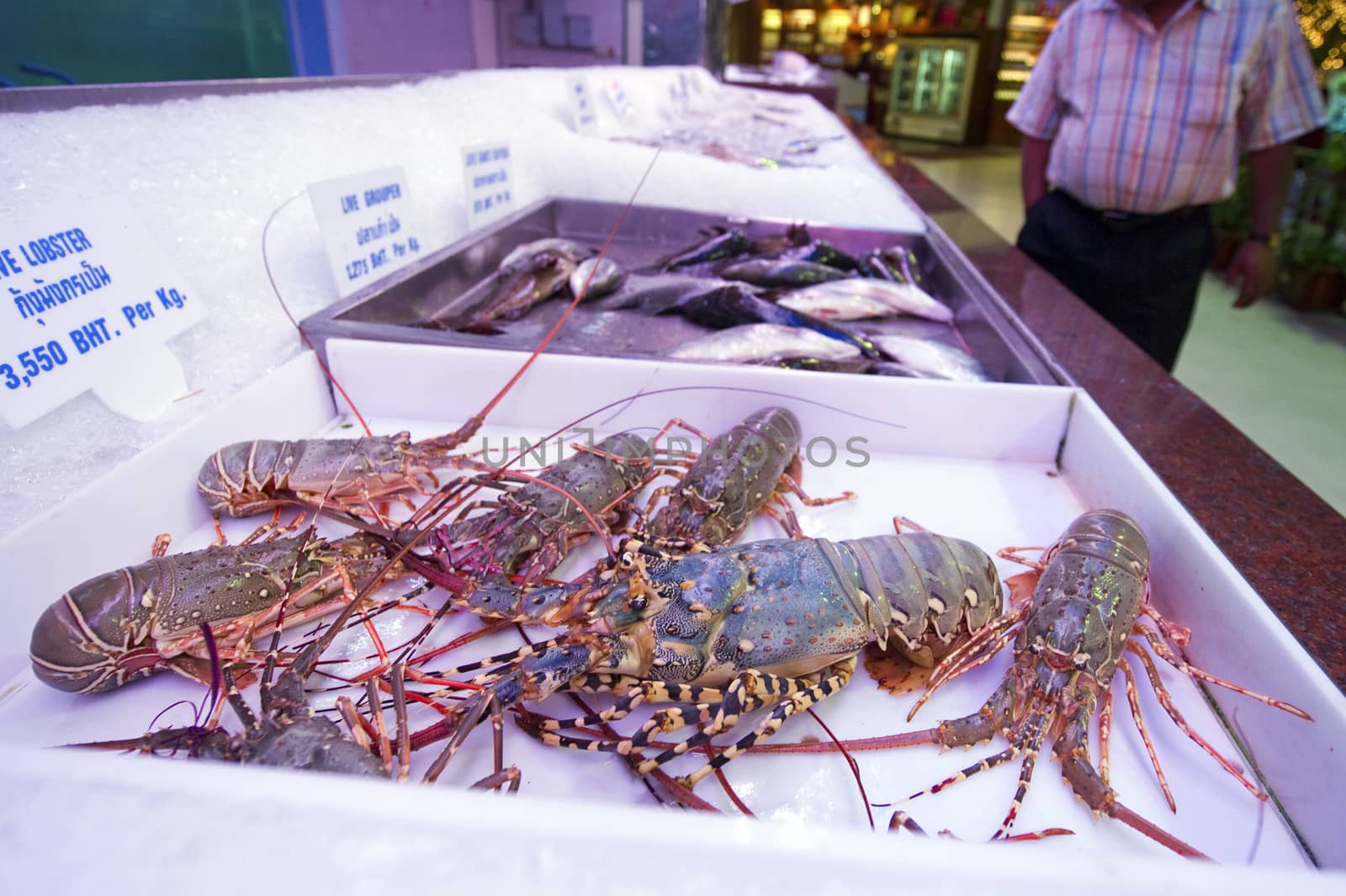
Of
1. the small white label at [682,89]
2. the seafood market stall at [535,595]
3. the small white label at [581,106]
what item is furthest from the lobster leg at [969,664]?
the small white label at [682,89]

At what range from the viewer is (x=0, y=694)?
985 mm

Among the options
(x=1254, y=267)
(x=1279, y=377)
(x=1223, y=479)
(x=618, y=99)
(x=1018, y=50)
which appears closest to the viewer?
(x=1223, y=479)

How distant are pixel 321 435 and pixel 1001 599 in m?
1.50

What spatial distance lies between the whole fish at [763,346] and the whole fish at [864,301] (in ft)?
0.93

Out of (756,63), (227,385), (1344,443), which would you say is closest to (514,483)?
(227,385)

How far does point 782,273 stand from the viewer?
2498 mm

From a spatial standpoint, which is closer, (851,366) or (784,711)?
(784,711)

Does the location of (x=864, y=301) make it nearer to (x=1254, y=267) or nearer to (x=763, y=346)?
(x=763, y=346)

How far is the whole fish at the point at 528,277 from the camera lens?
86.4 inches

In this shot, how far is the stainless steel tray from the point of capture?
5.53 ft

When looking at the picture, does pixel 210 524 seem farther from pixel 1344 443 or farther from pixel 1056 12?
pixel 1056 12

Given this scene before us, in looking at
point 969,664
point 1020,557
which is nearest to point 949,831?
point 969,664

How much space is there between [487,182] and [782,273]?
1.10 meters

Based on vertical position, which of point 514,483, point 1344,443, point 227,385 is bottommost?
point 1344,443
